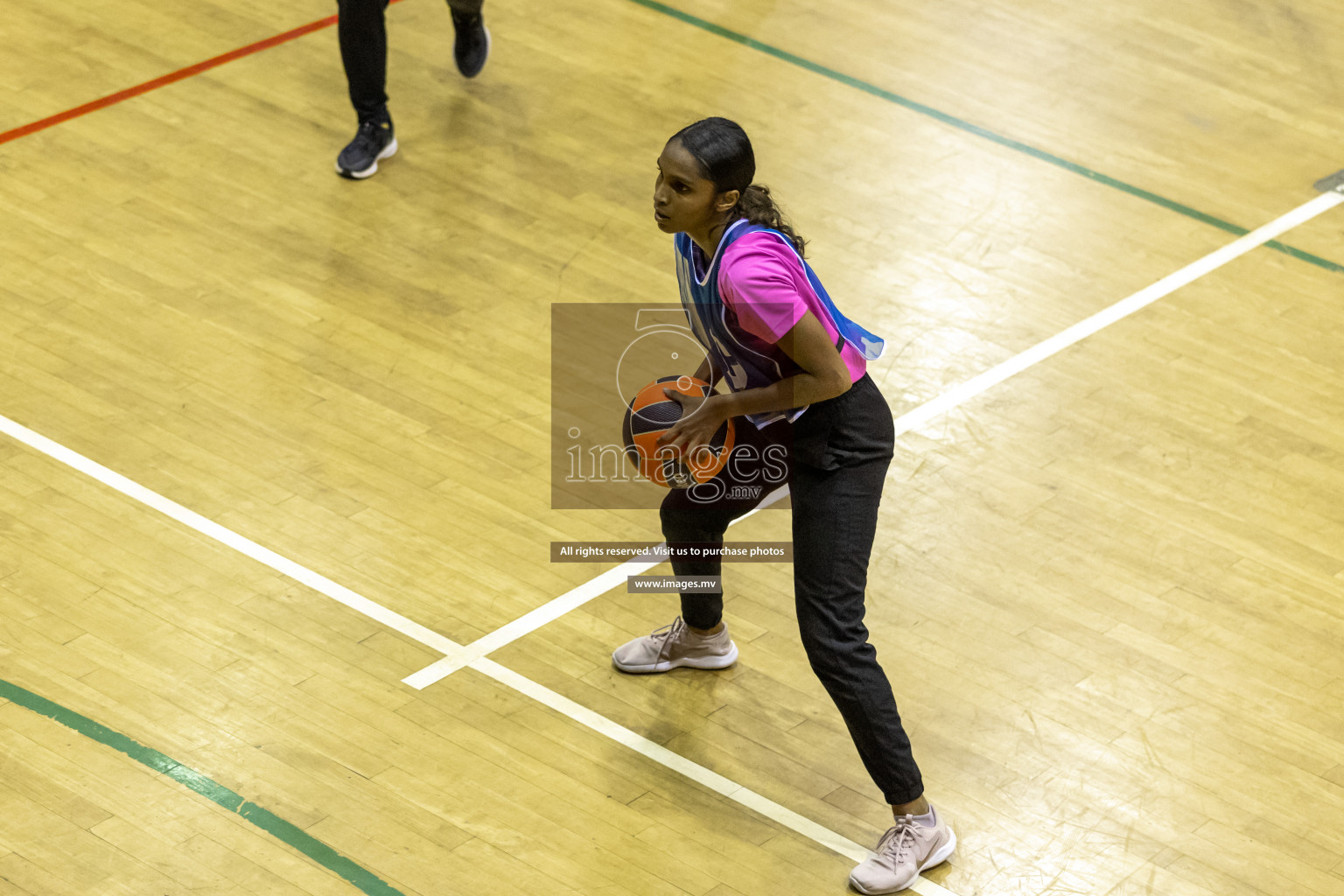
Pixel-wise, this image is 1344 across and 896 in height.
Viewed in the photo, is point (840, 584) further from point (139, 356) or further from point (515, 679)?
point (139, 356)

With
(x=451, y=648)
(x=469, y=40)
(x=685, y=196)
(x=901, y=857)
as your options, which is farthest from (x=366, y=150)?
(x=901, y=857)

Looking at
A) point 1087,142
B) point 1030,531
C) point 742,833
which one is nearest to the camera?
point 742,833

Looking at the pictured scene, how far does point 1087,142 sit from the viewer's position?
7516mm

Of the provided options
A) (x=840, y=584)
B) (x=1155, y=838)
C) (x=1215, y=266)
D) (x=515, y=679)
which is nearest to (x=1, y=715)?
(x=515, y=679)

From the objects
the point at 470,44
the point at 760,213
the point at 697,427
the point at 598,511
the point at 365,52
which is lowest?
the point at 598,511

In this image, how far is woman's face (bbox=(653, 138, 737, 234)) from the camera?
354 cm

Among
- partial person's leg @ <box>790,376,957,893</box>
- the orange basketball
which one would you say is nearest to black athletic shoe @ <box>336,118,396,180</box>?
the orange basketball

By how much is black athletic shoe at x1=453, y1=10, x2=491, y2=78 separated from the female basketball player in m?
3.97

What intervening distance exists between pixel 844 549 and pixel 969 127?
432 cm

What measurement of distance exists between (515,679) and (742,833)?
81 centimetres

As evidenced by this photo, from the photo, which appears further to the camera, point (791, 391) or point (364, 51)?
point (364, 51)

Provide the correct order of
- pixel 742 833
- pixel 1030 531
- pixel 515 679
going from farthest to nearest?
1. pixel 1030 531
2. pixel 515 679
3. pixel 742 833

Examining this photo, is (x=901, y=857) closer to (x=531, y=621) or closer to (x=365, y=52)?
(x=531, y=621)

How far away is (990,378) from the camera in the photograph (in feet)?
19.3
